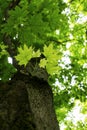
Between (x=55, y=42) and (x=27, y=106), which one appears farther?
(x=55, y=42)

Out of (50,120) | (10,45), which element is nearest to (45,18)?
(10,45)

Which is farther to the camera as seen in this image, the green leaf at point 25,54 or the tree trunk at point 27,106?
the tree trunk at point 27,106

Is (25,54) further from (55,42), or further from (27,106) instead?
(55,42)

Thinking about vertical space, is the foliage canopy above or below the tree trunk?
above

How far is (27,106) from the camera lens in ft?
8.10

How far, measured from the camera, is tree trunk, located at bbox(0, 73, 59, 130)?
7.38 ft

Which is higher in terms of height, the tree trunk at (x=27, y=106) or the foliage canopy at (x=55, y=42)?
the foliage canopy at (x=55, y=42)

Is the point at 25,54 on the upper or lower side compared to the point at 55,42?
lower

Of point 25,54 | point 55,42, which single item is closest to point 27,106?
Answer: point 25,54

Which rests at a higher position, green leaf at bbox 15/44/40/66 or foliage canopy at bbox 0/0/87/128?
foliage canopy at bbox 0/0/87/128

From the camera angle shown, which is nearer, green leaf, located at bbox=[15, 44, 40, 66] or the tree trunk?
green leaf, located at bbox=[15, 44, 40, 66]

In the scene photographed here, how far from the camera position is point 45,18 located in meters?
2.61

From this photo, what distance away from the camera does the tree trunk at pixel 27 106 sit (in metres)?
2.25

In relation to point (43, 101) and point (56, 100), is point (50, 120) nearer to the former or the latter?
point (43, 101)
